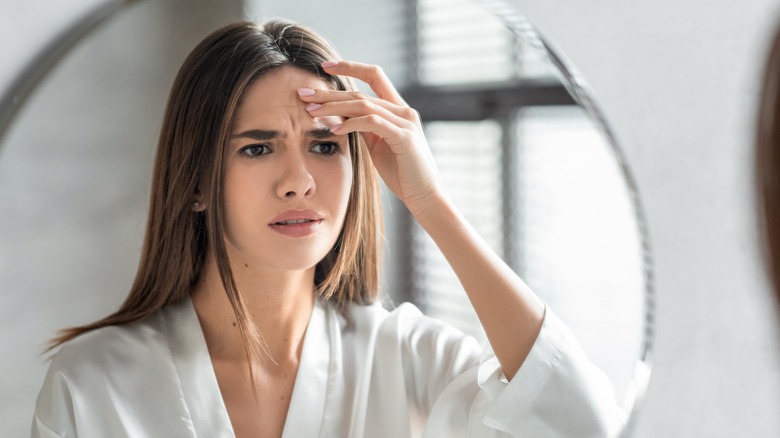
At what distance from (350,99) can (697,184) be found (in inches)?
13.6

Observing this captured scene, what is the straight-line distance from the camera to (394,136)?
486 mm

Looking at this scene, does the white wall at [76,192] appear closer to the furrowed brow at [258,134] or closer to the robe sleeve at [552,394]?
the furrowed brow at [258,134]

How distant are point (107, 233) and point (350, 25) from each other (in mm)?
195

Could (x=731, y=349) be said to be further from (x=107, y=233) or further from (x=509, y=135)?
(x=107, y=233)

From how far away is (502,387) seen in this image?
531 mm

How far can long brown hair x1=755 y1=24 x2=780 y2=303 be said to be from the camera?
642 mm

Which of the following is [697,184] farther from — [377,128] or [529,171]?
[377,128]

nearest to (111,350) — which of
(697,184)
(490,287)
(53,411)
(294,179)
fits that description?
(53,411)

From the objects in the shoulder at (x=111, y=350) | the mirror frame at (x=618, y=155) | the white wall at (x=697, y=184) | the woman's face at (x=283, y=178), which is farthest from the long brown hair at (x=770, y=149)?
the shoulder at (x=111, y=350)

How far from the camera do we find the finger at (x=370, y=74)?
464mm

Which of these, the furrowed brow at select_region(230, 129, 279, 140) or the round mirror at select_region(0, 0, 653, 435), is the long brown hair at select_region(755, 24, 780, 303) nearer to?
the round mirror at select_region(0, 0, 653, 435)

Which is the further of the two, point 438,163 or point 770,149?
point 770,149

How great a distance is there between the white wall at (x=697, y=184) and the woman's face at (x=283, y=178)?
263mm

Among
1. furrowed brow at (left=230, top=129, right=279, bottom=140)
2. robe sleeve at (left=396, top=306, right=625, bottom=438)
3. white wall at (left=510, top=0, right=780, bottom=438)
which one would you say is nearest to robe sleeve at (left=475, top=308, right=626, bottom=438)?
robe sleeve at (left=396, top=306, right=625, bottom=438)
